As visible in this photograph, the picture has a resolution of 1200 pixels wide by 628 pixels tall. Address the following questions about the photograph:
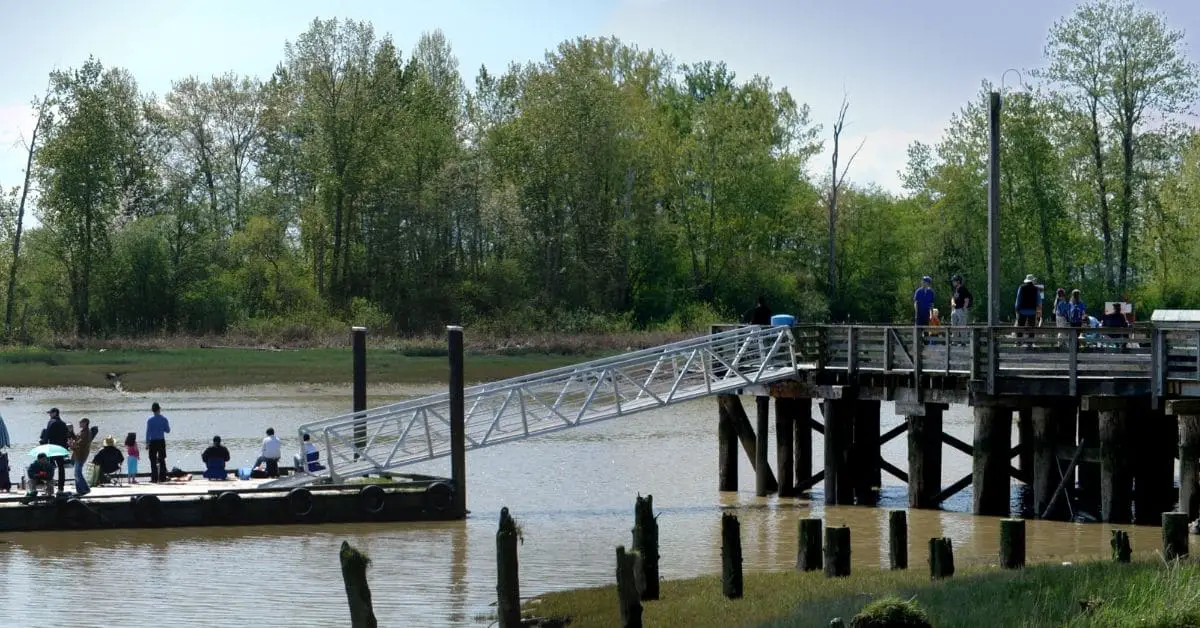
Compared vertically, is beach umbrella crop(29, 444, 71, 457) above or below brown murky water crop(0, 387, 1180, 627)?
above

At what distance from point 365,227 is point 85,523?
5439 centimetres

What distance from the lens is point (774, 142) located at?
9275 centimetres

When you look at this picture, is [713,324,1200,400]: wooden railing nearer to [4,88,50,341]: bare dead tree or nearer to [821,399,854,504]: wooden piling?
[821,399,854,504]: wooden piling

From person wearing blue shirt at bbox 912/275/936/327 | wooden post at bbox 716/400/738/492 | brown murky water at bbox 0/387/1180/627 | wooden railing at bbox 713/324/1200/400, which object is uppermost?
person wearing blue shirt at bbox 912/275/936/327

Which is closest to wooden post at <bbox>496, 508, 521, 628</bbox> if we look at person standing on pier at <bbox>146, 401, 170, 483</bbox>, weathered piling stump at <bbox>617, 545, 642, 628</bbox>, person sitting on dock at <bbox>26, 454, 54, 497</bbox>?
weathered piling stump at <bbox>617, 545, 642, 628</bbox>

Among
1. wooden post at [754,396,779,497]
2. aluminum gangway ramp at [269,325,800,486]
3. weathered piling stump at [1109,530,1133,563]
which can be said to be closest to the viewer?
weathered piling stump at [1109,530,1133,563]

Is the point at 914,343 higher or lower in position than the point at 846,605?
higher

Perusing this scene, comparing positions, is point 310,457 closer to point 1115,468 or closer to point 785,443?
point 785,443

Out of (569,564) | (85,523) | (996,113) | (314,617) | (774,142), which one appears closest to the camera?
(314,617)

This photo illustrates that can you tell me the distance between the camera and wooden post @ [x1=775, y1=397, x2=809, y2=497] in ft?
105

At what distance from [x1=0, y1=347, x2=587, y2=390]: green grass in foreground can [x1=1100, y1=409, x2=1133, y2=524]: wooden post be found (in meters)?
38.6

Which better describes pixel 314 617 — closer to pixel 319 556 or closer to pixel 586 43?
pixel 319 556

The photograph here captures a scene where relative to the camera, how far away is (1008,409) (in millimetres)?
27719

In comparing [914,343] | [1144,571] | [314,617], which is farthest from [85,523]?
[1144,571]
